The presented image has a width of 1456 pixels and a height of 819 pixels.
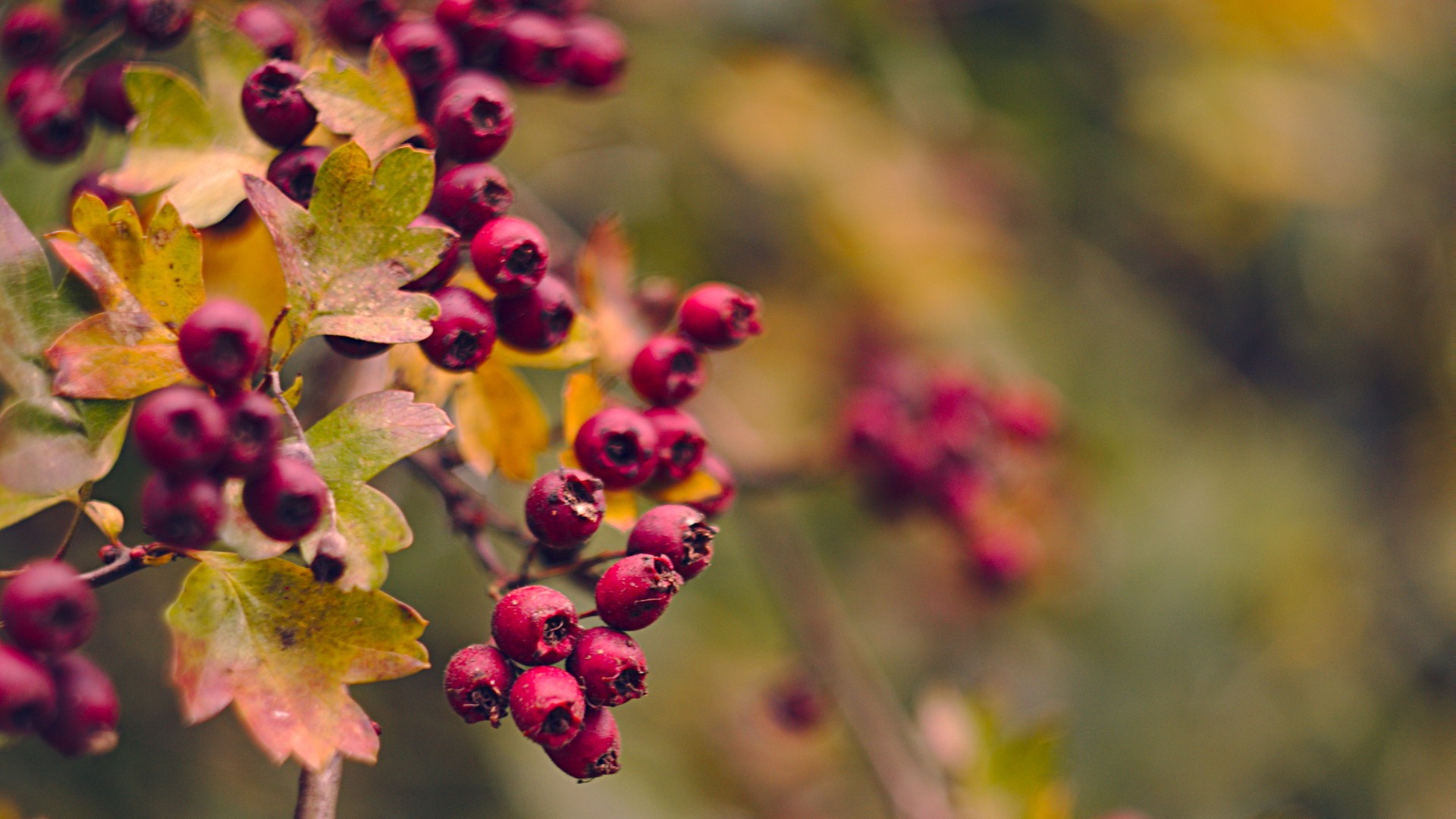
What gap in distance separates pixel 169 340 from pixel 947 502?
3.35ft

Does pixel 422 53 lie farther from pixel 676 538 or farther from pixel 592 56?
pixel 676 538

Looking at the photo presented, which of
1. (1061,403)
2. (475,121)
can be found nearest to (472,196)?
(475,121)

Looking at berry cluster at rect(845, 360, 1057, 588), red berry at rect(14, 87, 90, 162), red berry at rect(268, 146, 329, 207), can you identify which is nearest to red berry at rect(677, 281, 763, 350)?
red berry at rect(268, 146, 329, 207)

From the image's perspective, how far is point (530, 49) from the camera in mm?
719

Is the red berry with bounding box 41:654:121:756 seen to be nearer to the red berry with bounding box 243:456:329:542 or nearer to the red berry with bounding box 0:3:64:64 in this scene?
the red berry with bounding box 243:456:329:542

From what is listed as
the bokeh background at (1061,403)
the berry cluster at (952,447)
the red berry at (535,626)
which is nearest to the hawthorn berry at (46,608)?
the red berry at (535,626)

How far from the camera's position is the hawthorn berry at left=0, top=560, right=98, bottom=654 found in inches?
18.8

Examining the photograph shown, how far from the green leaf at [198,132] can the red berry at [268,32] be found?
12mm

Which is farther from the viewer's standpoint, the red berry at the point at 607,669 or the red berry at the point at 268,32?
the red berry at the point at 268,32

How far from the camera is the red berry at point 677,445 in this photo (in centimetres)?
67

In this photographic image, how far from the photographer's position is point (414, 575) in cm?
145

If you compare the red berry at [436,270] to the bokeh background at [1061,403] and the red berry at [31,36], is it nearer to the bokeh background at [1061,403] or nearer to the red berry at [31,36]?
the red berry at [31,36]

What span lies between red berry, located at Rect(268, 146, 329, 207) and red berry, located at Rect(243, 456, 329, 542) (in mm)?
212

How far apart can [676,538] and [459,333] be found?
0.18m
